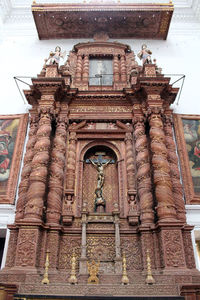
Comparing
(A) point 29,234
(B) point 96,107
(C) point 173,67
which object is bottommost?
(A) point 29,234

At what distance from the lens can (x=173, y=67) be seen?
12.8m

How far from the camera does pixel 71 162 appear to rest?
935 cm

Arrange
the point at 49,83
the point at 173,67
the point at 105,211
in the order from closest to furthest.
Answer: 1. the point at 105,211
2. the point at 49,83
3. the point at 173,67

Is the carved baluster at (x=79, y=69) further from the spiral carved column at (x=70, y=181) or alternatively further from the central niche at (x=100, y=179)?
the central niche at (x=100, y=179)

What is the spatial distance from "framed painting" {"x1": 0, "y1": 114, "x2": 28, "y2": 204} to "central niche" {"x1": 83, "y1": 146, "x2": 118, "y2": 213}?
8.27 ft

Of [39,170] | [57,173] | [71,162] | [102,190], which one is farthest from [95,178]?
[39,170]

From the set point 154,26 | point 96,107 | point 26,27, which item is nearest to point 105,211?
point 96,107

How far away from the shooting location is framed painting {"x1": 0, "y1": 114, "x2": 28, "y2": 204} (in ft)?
30.7

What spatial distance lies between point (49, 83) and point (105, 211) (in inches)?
200

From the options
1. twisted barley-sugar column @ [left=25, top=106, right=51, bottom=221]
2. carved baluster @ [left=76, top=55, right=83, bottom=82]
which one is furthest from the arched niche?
carved baluster @ [left=76, top=55, right=83, bottom=82]

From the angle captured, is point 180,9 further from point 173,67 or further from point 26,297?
point 26,297

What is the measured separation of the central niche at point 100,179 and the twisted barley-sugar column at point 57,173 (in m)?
1.14

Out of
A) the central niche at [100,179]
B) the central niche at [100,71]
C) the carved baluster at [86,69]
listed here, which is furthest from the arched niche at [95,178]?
the carved baluster at [86,69]

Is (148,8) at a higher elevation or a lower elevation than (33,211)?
higher
